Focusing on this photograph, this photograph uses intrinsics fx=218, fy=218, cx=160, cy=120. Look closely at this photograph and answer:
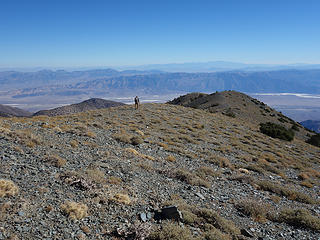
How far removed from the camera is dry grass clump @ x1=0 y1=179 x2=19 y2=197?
6.52m

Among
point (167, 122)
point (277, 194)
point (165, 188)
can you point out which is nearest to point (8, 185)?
point (165, 188)

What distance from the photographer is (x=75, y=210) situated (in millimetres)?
6441

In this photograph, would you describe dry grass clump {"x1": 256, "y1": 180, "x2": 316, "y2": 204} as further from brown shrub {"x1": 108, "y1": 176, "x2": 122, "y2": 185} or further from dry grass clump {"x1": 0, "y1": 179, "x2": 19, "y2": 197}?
dry grass clump {"x1": 0, "y1": 179, "x2": 19, "y2": 197}

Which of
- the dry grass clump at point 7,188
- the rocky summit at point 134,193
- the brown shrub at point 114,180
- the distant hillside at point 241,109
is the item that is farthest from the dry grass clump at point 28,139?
the distant hillside at point 241,109

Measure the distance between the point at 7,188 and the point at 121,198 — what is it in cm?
354

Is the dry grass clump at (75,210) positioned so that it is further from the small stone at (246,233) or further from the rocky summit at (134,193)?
the small stone at (246,233)

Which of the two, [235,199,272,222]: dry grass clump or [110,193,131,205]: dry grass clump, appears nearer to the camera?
[110,193,131,205]: dry grass clump

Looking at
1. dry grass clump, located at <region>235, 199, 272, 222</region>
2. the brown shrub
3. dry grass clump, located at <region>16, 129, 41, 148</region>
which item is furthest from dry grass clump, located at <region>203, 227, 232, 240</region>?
dry grass clump, located at <region>16, 129, 41, 148</region>

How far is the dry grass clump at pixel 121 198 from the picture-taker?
743 cm

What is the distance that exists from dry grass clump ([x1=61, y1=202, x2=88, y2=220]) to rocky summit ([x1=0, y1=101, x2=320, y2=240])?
0.03 m

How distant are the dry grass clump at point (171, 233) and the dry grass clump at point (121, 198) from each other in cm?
170

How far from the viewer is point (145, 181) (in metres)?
9.73

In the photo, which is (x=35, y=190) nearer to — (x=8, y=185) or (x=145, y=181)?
(x=8, y=185)

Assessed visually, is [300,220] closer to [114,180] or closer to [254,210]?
[254,210]
